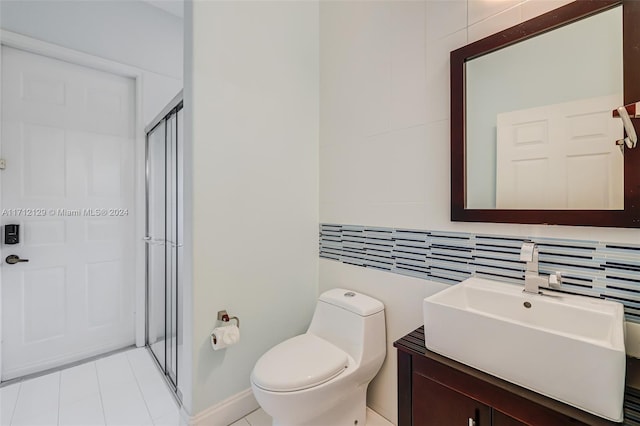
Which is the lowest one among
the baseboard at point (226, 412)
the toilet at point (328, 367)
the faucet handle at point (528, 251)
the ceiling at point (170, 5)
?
the baseboard at point (226, 412)

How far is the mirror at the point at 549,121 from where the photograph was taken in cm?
A: 91

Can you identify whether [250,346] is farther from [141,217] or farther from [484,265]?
[141,217]

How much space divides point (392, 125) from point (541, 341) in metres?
1.12

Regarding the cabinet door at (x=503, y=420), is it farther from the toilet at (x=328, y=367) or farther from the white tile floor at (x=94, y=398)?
the white tile floor at (x=94, y=398)

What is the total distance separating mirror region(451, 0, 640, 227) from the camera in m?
0.91

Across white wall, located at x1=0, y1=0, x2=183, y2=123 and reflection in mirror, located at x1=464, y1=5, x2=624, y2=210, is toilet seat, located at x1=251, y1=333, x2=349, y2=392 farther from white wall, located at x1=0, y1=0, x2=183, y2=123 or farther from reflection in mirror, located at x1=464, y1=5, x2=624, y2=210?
white wall, located at x1=0, y1=0, x2=183, y2=123

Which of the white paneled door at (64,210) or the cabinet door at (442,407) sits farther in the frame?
the white paneled door at (64,210)

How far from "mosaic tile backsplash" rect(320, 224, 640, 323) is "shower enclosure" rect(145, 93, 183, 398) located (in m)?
0.99

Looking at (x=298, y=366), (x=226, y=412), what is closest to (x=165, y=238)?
(x=226, y=412)

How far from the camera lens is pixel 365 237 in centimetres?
165

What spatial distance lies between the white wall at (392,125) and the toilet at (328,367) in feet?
0.45

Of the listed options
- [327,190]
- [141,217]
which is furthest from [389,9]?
[141,217]

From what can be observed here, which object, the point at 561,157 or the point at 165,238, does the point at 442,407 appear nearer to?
the point at 561,157

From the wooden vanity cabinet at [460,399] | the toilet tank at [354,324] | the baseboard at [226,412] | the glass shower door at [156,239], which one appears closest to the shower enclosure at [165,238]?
the glass shower door at [156,239]
